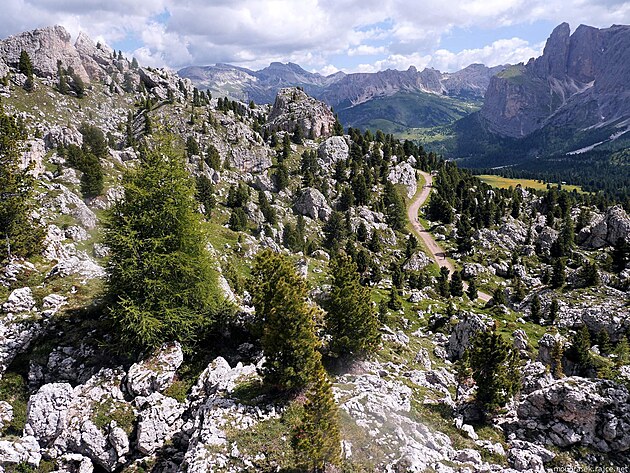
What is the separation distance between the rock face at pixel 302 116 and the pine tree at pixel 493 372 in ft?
480

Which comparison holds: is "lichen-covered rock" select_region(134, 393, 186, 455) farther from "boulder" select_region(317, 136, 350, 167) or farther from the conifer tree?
"boulder" select_region(317, 136, 350, 167)

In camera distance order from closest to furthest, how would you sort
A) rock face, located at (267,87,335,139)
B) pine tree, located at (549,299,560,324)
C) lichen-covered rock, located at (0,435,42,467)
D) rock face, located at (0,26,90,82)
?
lichen-covered rock, located at (0,435,42,467), pine tree, located at (549,299,560,324), rock face, located at (0,26,90,82), rock face, located at (267,87,335,139)

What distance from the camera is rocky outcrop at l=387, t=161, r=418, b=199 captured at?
153 meters

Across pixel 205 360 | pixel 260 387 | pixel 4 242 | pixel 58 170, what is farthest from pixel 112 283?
pixel 58 170

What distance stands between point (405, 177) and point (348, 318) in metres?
129

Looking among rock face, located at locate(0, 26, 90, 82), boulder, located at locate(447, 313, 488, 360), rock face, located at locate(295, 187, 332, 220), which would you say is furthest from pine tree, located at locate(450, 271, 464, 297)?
rock face, located at locate(0, 26, 90, 82)

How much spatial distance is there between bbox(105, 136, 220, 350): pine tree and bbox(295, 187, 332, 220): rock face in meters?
91.4

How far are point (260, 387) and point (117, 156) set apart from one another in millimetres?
98334

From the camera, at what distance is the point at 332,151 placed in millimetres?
153250

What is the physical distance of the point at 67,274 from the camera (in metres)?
39.8

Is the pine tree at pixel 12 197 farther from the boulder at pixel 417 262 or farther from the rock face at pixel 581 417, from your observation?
the boulder at pixel 417 262

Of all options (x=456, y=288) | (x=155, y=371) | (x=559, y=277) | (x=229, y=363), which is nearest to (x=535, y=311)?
(x=559, y=277)

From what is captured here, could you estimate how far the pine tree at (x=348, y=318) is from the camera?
3638 centimetres

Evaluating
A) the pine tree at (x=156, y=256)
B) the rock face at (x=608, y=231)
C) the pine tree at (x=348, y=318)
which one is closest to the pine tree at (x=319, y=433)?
the pine tree at (x=156, y=256)
